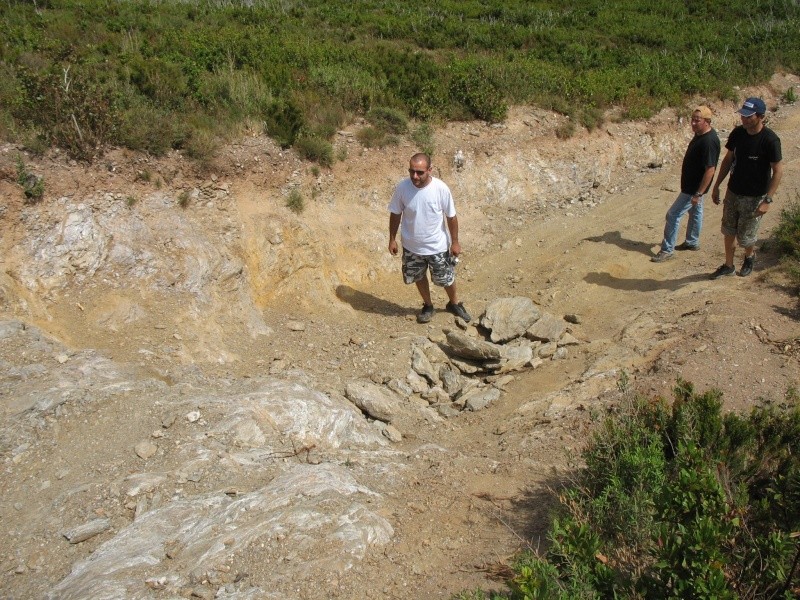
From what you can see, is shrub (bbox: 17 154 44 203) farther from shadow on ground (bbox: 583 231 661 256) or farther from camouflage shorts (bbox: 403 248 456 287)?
shadow on ground (bbox: 583 231 661 256)

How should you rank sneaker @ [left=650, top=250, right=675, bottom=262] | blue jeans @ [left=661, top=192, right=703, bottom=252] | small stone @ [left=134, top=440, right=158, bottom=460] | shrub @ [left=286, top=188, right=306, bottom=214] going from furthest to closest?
shrub @ [left=286, top=188, right=306, bottom=214]
sneaker @ [left=650, top=250, right=675, bottom=262]
blue jeans @ [left=661, top=192, right=703, bottom=252]
small stone @ [left=134, top=440, right=158, bottom=460]

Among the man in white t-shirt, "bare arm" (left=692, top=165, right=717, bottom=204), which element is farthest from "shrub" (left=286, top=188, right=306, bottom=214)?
"bare arm" (left=692, top=165, right=717, bottom=204)

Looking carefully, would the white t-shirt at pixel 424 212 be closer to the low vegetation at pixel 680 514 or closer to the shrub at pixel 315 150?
the shrub at pixel 315 150

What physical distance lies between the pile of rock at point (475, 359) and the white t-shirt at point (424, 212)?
1073mm

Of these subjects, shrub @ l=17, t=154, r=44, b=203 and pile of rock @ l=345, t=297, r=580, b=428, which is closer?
pile of rock @ l=345, t=297, r=580, b=428

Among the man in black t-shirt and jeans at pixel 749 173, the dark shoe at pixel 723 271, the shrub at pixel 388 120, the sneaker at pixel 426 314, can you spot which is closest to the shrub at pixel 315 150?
the shrub at pixel 388 120

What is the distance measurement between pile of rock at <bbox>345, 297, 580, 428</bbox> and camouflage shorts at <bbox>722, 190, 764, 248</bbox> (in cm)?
208

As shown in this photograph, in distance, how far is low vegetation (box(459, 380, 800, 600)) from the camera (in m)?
2.94

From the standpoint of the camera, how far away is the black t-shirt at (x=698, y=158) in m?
7.66

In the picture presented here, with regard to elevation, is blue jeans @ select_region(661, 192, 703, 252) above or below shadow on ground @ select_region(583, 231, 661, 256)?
above

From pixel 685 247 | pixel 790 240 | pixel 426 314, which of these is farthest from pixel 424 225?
pixel 790 240

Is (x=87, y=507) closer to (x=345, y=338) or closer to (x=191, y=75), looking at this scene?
(x=345, y=338)

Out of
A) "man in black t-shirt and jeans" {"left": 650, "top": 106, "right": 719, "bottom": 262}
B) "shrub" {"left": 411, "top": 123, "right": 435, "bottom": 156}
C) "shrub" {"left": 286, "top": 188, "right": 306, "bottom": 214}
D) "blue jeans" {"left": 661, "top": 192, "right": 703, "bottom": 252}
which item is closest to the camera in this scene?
"man in black t-shirt and jeans" {"left": 650, "top": 106, "right": 719, "bottom": 262}

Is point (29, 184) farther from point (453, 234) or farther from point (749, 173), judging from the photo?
point (749, 173)
